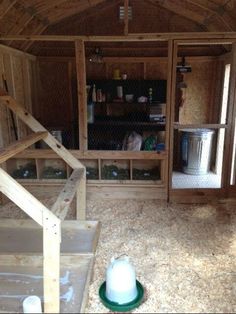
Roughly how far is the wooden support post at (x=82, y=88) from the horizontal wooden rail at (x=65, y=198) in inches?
34.1

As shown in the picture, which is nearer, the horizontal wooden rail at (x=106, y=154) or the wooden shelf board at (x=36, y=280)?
the wooden shelf board at (x=36, y=280)

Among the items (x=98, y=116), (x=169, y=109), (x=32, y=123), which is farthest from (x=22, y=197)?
(x=98, y=116)

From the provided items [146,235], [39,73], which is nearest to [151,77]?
[39,73]

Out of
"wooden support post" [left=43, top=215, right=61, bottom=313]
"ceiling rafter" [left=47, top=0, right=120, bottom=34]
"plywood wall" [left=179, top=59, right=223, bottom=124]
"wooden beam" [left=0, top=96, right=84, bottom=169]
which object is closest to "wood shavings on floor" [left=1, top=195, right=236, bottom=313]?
"wooden support post" [left=43, top=215, right=61, bottom=313]

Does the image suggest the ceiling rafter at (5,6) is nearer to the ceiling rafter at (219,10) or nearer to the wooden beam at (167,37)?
the wooden beam at (167,37)

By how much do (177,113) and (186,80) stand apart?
0.48m

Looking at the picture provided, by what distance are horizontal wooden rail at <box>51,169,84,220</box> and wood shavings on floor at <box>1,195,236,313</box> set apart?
0.57 m

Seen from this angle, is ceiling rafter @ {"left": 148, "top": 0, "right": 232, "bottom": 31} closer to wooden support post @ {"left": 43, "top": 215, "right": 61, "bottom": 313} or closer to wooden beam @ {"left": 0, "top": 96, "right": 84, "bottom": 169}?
wooden beam @ {"left": 0, "top": 96, "right": 84, "bottom": 169}

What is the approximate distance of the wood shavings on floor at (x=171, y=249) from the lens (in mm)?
1812

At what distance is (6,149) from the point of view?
178cm

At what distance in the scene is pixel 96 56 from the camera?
3.74 meters

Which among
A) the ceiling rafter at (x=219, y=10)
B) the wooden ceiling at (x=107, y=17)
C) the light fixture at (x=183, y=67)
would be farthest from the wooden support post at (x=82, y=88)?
the light fixture at (x=183, y=67)

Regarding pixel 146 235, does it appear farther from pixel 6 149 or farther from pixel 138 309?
pixel 6 149

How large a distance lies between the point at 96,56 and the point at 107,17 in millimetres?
545
